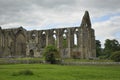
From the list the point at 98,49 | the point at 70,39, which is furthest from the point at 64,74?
the point at 98,49

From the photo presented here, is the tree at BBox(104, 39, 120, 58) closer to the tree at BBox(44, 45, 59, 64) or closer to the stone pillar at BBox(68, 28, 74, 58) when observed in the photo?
the stone pillar at BBox(68, 28, 74, 58)

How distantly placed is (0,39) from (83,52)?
117ft

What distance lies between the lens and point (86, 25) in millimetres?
104188

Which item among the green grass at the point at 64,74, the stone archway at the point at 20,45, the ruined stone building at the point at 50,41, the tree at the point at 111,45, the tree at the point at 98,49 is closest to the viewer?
the green grass at the point at 64,74

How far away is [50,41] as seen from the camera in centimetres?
10781

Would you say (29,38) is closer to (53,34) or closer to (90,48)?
(53,34)

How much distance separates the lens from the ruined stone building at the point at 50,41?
334ft

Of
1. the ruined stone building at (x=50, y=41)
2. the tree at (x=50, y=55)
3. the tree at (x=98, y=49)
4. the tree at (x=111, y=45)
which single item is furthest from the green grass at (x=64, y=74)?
the tree at (x=98, y=49)

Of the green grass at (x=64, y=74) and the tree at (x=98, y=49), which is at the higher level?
the tree at (x=98, y=49)

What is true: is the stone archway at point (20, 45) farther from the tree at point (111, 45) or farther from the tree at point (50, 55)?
the tree at point (50, 55)

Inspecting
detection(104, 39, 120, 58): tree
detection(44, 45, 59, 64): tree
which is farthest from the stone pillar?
detection(104, 39, 120, 58): tree

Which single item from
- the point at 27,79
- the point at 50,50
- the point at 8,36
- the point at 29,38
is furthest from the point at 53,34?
the point at 27,79

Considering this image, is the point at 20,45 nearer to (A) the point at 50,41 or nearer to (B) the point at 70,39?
(A) the point at 50,41

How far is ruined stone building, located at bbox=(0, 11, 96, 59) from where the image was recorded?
101875 mm
